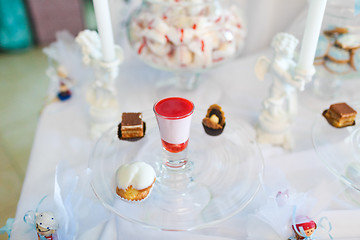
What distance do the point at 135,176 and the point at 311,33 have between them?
0.44 meters

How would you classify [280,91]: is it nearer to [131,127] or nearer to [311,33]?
[311,33]

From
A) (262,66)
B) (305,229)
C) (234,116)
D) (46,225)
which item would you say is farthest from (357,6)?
(46,225)

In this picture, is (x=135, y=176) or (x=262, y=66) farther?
(x=262, y=66)

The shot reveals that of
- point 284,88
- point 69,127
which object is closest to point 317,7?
point 284,88

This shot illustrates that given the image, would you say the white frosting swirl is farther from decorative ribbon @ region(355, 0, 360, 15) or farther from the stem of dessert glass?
decorative ribbon @ region(355, 0, 360, 15)

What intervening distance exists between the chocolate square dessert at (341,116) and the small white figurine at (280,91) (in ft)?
0.28

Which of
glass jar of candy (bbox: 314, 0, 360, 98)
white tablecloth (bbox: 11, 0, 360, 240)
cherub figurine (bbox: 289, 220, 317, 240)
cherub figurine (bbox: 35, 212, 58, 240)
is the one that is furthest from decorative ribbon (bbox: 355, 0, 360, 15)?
cherub figurine (bbox: 35, 212, 58, 240)

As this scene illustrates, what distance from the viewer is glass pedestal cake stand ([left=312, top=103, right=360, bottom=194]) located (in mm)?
639

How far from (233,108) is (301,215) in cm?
39

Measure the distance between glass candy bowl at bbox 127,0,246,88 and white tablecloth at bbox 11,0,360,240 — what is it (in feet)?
0.45

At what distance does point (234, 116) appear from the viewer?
0.88m

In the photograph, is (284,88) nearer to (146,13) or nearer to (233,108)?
(233,108)

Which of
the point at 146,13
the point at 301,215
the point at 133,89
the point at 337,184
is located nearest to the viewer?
the point at 301,215

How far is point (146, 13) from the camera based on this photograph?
2.78ft
